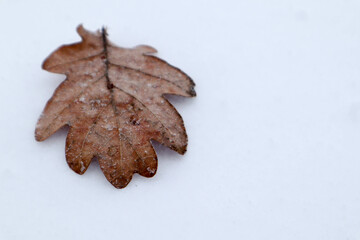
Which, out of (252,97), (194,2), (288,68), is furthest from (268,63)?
(194,2)

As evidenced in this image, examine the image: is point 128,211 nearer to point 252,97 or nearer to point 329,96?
point 252,97

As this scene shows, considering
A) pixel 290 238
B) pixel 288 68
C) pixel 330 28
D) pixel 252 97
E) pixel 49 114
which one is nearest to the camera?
pixel 290 238

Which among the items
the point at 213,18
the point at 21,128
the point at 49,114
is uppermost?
the point at 213,18
